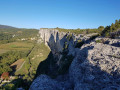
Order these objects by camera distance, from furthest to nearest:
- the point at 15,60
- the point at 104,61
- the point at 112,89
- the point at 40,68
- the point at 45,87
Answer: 1. the point at 15,60
2. the point at 40,68
3. the point at 45,87
4. the point at 104,61
5. the point at 112,89

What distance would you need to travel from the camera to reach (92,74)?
8.36 meters

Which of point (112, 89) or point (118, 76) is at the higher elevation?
point (118, 76)

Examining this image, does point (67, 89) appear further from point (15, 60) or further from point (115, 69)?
point (15, 60)

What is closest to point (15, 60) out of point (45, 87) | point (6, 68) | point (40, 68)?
point (6, 68)

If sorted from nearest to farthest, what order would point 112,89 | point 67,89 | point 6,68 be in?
point 112,89, point 67,89, point 6,68

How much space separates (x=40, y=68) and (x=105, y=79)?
35121 millimetres

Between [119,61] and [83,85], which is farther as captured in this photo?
[119,61]

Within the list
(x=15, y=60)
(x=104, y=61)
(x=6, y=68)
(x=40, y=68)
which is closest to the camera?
(x=104, y=61)

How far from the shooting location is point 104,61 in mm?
9195

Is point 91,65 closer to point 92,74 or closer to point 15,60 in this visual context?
point 92,74

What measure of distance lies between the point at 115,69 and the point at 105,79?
4.51 feet

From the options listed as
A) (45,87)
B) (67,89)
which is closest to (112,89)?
(67,89)

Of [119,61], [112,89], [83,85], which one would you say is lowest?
[83,85]

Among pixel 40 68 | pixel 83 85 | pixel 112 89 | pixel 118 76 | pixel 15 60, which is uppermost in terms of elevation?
pixel 118 76
